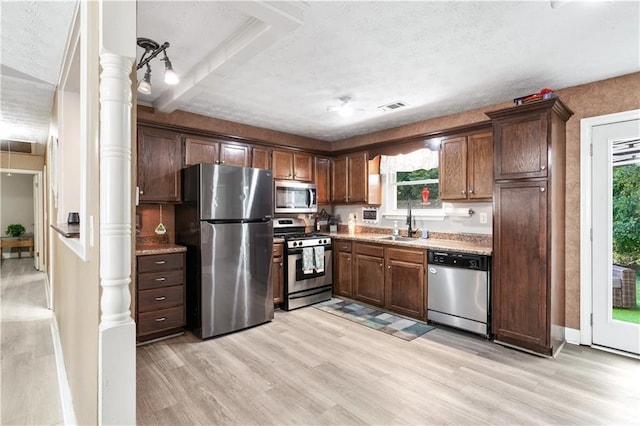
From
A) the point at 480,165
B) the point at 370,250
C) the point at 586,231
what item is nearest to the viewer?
the point at 586,231

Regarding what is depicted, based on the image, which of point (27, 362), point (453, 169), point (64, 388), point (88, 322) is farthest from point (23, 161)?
point (453, 169)

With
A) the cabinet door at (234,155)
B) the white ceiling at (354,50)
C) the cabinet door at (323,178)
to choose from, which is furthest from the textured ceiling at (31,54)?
the cabinet door at (323,178)

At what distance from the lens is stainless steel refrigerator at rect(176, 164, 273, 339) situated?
3.34 m

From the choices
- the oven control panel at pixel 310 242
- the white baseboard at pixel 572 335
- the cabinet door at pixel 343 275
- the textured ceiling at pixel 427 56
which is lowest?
the white baseboard at pixel 572 335

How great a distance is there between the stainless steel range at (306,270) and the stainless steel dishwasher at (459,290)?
4.98 feet

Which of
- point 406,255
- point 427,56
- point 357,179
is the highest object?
point 427,56

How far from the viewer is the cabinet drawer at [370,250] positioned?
4.12 meters

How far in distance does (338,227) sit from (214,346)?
2.93 meters

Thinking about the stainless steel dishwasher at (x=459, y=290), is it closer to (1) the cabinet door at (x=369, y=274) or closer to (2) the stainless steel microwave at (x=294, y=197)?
(1) the cabinet door at (x=369, y=274)

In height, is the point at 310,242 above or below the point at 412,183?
below

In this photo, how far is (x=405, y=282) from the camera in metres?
3.86

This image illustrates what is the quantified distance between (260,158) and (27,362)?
312 cm

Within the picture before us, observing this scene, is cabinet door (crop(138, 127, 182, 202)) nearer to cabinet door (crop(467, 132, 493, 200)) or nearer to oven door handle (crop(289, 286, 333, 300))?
oven door handle (crop(289, 286, 333, 300))

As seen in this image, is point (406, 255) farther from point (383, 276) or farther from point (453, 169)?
point (453, 169)
